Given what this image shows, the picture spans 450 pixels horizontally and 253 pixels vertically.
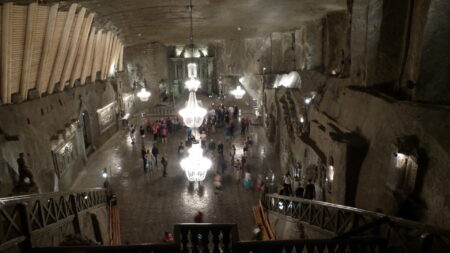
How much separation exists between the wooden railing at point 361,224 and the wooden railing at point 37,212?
162 inches

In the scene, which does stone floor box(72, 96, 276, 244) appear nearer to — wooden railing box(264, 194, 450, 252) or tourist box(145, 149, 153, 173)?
tourist box(145, 149, 153, 173)

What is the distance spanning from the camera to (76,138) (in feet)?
45.4

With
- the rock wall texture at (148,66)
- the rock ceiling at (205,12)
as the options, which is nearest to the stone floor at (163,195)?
the rock ceiling at (205,12)

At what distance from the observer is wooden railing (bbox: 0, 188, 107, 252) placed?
449cm

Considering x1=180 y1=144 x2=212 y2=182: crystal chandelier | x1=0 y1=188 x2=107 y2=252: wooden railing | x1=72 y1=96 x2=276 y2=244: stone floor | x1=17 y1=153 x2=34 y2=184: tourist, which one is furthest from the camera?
x1=72 y1=96 x2=276 y2=244: stone floor

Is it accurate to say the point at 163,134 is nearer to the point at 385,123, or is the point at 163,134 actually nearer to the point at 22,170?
the point at 22,170

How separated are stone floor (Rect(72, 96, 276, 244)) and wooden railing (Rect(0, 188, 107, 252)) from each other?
1.30 m

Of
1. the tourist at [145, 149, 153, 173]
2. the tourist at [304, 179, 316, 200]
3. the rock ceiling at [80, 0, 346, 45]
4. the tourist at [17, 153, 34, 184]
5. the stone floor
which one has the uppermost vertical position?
the rock ceiling at [80, 0, 346, 45]

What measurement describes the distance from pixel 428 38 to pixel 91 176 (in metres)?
12.0

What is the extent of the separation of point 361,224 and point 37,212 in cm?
598

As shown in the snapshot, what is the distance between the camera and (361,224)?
20.1ft

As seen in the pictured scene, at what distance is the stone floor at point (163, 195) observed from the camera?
10.1 m

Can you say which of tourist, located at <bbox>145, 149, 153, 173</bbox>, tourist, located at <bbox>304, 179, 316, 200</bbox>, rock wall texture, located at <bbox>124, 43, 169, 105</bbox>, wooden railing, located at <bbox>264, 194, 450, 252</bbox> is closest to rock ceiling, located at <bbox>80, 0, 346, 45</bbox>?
tourist, located at <bbox>145, 149, 153, 173</bbox>

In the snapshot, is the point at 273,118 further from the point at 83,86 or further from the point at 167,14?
the point at 83,86
